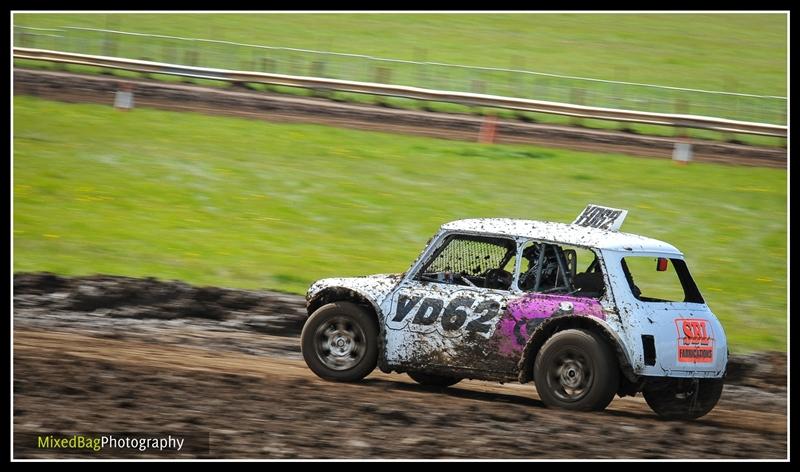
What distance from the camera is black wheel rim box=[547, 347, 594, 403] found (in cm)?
968

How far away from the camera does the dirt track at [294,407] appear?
8.97 m

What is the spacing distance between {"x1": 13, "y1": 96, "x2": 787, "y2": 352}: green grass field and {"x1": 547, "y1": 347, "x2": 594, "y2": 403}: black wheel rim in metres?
5.40

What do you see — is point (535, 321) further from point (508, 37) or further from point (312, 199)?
point (508, 37)

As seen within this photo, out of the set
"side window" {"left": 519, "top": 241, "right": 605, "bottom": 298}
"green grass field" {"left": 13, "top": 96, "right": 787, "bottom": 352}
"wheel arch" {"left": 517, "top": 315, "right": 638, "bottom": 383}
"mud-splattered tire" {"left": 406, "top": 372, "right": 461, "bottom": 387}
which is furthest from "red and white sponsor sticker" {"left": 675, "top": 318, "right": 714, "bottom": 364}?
"green grass field" {"left": 13, "top": 96, "right": 787, "bottom": 352}

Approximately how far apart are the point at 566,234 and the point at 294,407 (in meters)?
2.91

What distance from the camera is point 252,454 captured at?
8633 millimetres

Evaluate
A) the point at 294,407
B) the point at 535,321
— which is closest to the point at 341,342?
the point at 294,407

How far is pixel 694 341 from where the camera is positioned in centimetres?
985

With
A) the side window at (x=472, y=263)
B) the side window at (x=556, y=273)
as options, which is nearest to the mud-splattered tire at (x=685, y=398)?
the side window at (x=556, y=273)

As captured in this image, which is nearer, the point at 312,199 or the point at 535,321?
the point at 535,321

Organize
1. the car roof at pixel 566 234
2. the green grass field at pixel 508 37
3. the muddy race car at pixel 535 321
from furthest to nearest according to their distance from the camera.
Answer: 1. the green grass field at pixel 508 37
2. the car roof at pixel 566 234
3. the muddy race car at pixel 535 321

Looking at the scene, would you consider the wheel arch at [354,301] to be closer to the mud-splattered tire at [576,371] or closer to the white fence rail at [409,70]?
the mud-splattered tire at [576,371]
